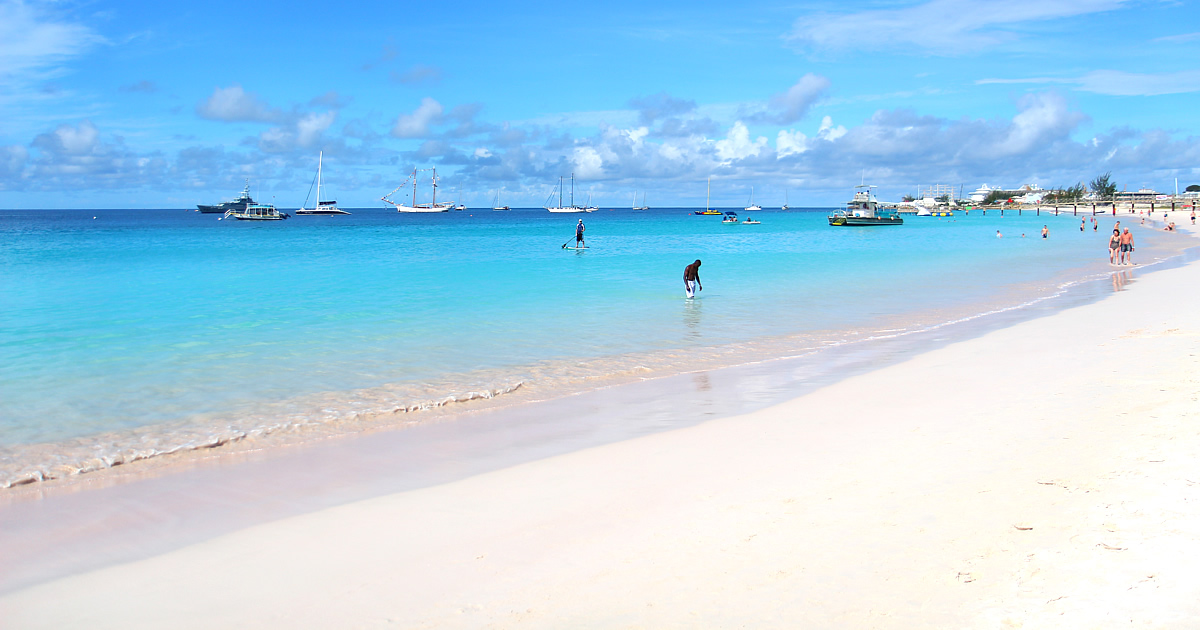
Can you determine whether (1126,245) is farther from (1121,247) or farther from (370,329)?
(370,329)

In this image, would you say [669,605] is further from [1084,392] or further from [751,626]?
[1084,392]

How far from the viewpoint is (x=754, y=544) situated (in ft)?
16.8

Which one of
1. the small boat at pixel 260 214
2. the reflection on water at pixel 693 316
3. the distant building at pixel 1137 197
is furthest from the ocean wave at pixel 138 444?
the distant building at pixel 1137 197

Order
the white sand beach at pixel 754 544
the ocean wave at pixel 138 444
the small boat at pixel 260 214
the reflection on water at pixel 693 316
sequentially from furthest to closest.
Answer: the small boat at pixel 260 214 → the reflection on water at pixel 693 316 → the ocean wave at pixel 138 444 → the white sand beach at pixel 754 544

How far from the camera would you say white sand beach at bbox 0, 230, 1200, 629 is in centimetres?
423

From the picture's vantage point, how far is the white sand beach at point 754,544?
4230 mm

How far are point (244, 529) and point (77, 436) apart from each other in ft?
14.7

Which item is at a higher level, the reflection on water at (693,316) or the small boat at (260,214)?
the small boat at (260,214)

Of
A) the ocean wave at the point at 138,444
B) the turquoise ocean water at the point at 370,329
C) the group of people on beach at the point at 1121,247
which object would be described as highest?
the group of people on beach at the point at 1121,247

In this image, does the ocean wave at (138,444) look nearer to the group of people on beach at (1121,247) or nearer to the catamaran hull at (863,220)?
the group of people on beach at (1121,247)

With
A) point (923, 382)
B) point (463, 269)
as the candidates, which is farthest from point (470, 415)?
point (463, 269)

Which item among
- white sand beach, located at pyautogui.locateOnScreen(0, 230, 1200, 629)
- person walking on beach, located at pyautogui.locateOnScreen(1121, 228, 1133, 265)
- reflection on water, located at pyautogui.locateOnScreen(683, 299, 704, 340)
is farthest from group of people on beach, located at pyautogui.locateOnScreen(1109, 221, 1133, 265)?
white sand beach, located at pyautogui.locateOnScreen(0, 230, 1200, 629)

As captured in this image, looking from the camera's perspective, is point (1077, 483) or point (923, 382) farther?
point (923, 382)

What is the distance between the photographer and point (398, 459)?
7906 mm
